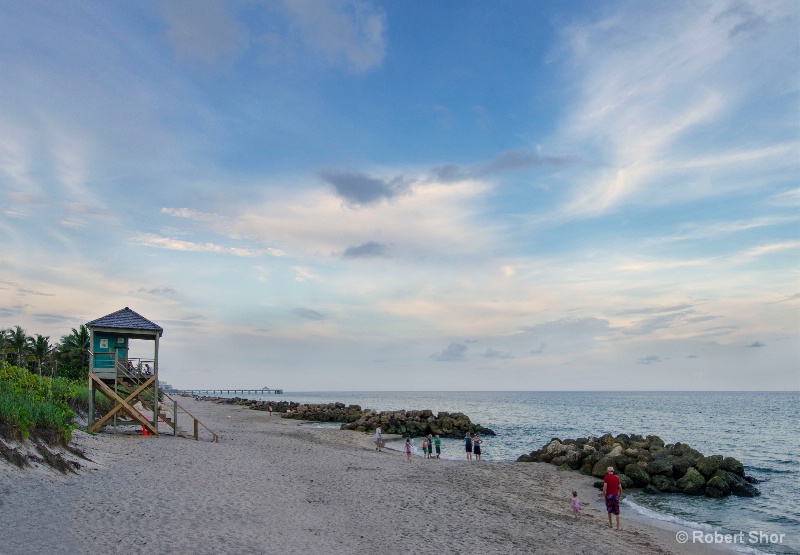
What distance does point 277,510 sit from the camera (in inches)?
563

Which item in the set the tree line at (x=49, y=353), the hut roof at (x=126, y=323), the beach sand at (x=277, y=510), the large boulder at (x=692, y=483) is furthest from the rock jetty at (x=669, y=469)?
the tree line at (x=49, y=353)

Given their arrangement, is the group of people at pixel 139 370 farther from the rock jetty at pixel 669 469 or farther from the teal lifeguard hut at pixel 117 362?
the rock jetty at pixel 669 469

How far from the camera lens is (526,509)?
17734mm

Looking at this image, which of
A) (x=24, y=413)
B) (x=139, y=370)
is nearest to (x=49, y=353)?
(x=139, y=370)

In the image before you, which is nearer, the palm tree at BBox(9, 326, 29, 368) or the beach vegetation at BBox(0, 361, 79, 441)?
the beach vegetation at BBox(0, 361, 79, 441)

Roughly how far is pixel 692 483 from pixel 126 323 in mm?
27898

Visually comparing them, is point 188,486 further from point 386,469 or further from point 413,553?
point 386,469

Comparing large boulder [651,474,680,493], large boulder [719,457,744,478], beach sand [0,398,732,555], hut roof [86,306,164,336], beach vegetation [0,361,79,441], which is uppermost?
hut roof [86,306,164,336]

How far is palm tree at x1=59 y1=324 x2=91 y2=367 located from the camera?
50.6m

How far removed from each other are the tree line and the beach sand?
33299 mm

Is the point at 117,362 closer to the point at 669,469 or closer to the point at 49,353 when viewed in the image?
the point at 669,469

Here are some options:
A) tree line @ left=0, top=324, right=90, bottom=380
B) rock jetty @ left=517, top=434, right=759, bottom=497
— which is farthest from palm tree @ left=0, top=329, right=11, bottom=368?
rock jetty @ left=517, top=434, right=759, bottom=497

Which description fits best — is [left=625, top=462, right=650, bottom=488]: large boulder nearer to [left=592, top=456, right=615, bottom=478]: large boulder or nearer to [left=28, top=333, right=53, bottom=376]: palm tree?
[left=592, top=456, right=615, bottom=478]: large boulder

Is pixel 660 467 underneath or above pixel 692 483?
above
